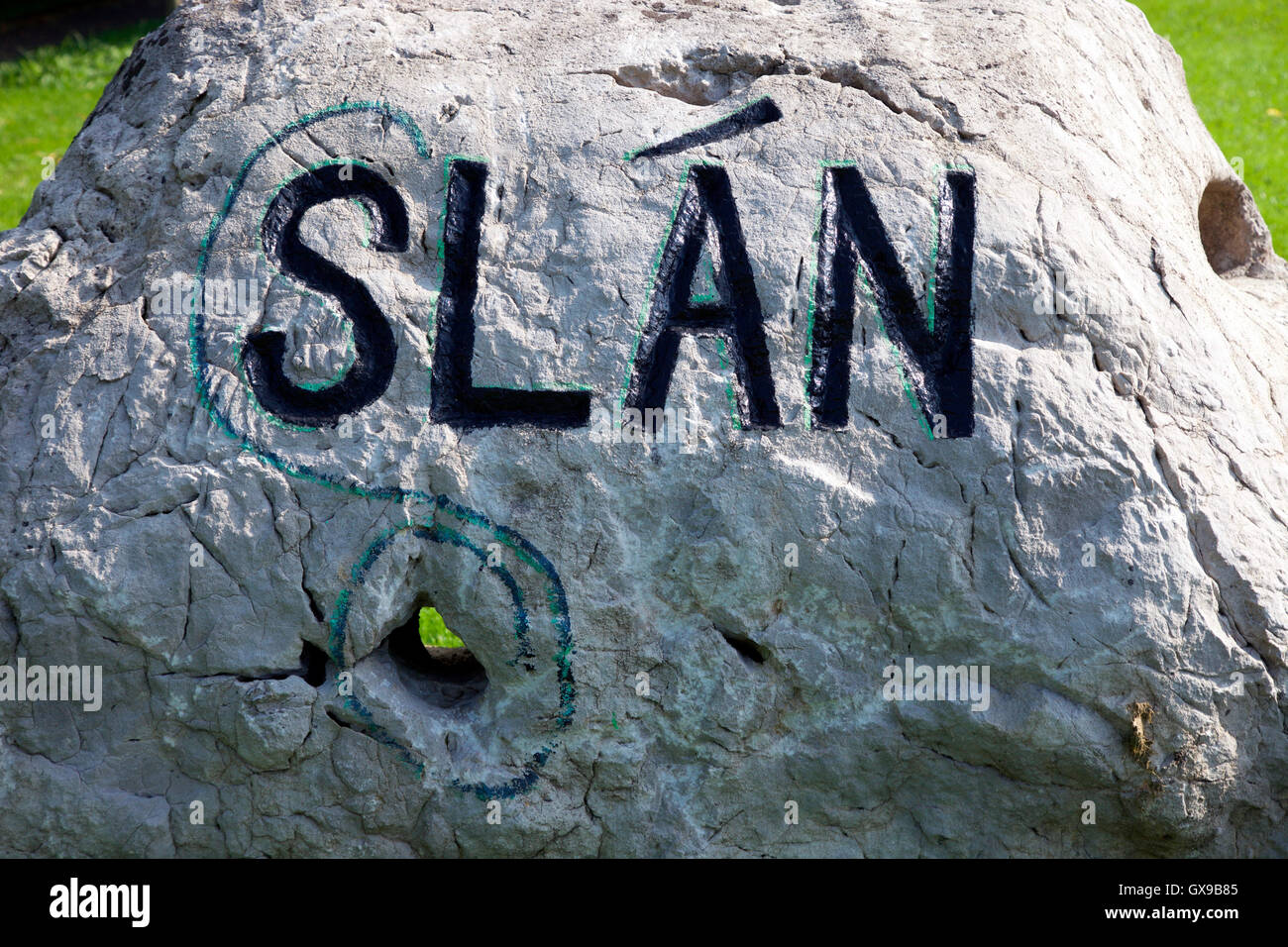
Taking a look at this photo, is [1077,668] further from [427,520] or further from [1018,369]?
[427,520]

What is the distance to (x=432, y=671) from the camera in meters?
3.45

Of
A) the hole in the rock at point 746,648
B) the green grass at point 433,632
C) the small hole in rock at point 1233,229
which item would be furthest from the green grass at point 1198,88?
the hole in the rock at point 746,648

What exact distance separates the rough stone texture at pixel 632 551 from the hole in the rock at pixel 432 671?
0.04 m

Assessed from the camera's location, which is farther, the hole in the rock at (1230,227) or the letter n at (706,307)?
the hole in the rock at (1230,227)

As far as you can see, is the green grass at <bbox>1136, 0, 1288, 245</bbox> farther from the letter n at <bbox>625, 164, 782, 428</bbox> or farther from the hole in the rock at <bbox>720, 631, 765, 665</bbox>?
the hole in the rock at <bbox>720, 631, 765, 665</bbox>

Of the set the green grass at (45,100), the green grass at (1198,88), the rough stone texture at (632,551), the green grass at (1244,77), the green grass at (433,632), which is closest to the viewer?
the rough stone texture at (632,551)

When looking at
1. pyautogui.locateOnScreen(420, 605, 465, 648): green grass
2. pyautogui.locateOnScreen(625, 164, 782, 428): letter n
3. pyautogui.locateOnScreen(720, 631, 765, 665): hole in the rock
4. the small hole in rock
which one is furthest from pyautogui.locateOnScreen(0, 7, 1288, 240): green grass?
pyautogui.locateOnScreen(720, 631, 765, 665): hole in the rock

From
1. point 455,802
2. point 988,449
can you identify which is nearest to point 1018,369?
point 988,449

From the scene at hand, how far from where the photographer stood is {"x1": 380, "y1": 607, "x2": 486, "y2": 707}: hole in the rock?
10.8 ft

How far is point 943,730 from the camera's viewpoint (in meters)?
3.14

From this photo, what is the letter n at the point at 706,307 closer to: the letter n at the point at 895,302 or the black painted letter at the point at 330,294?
the letter n at the point at 895,302

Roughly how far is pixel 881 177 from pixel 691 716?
160 cm

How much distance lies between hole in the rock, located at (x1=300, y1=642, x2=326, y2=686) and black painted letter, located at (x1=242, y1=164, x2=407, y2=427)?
61cm

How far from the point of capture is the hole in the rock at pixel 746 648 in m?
3.15
